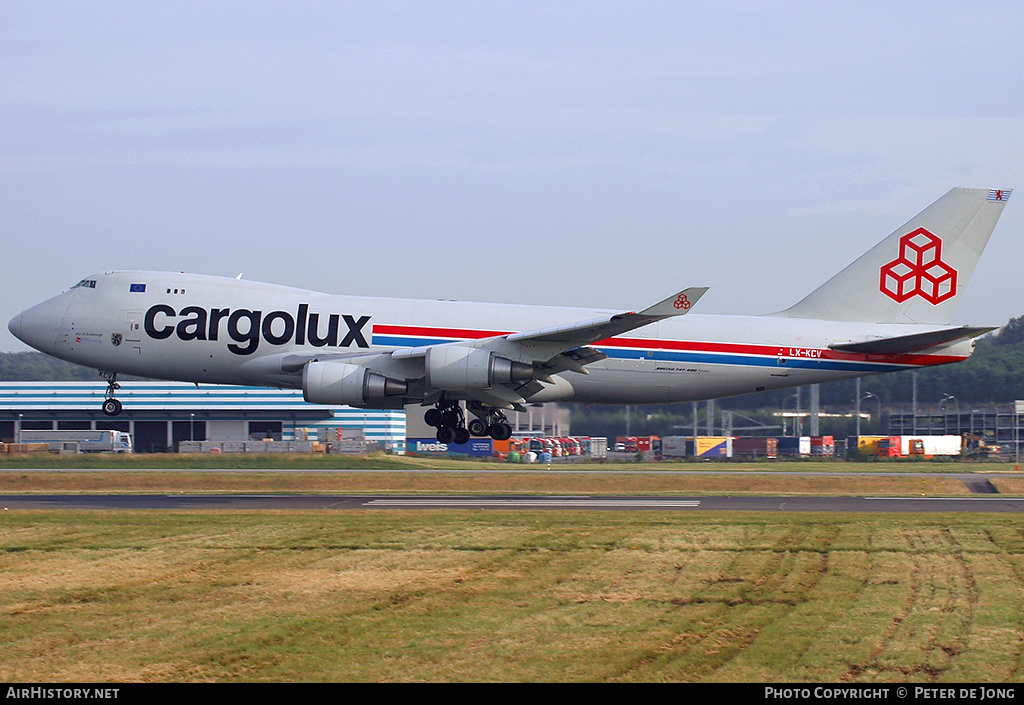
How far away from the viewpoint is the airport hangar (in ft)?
261

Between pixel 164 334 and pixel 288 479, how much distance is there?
860cm

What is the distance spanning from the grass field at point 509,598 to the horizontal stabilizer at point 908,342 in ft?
28.5

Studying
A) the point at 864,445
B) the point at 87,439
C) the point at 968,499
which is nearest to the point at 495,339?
the point at 968,499

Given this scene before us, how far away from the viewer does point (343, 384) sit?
1307 inches

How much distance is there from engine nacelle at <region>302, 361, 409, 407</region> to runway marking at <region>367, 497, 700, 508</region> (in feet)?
10.5

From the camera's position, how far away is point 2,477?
40188 mm

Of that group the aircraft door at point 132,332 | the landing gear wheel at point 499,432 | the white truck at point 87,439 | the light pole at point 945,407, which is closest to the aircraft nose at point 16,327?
the aircraft door at point 132,332

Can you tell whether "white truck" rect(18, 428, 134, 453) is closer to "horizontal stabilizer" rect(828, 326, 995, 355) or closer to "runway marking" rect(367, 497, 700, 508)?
"runway marking" rect(367, 497, 700, 508)

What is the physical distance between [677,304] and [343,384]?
34.1 feet

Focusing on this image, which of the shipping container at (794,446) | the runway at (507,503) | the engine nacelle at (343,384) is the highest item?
the engine nacelle at (343,384)

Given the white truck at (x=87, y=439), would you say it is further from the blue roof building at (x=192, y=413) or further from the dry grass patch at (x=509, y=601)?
the dry grass patch at (x=509, y=601)

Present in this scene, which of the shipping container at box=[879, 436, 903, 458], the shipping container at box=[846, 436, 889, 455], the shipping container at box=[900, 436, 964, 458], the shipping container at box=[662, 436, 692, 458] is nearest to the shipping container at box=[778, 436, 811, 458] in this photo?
the shipping container at box=[846, 436, 889, 455]

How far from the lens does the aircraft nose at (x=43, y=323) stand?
3591cm
